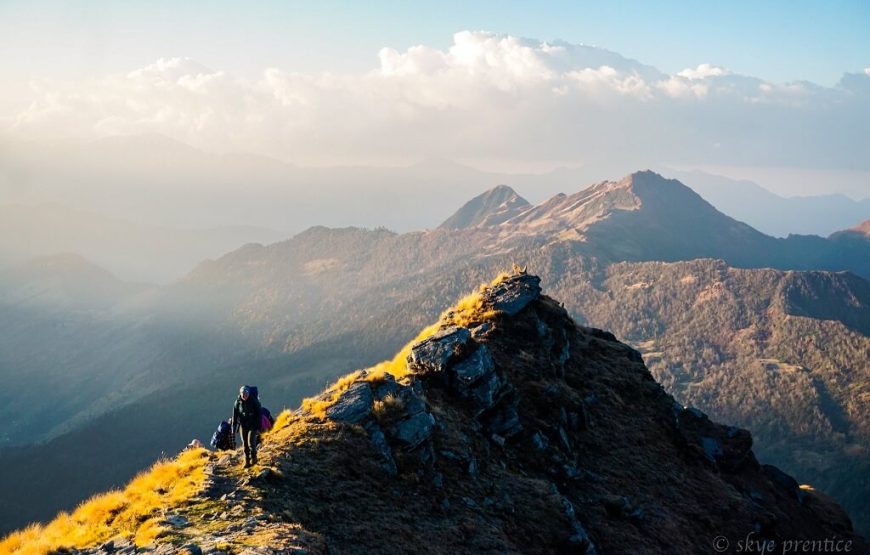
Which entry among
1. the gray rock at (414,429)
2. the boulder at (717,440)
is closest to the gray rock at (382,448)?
the gray rock at (414,429)

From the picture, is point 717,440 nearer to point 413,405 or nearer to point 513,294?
point 513,294

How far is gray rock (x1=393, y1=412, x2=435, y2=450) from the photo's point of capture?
31802mm

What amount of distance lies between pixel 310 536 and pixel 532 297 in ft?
109

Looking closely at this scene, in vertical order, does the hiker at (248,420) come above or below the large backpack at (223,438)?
above

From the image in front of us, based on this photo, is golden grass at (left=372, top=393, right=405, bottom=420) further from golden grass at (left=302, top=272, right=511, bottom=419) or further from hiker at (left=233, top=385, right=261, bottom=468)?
hiker at (left=233, top=385, right=261, bottom=468)

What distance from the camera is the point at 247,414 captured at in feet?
96.6

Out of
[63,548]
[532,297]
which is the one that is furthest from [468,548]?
[532,297]

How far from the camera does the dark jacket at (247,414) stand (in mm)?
29234

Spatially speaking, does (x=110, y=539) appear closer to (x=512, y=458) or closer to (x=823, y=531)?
(x=512, y=458)

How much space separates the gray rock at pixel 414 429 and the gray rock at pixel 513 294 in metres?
18.0

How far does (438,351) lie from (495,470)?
9284 mm

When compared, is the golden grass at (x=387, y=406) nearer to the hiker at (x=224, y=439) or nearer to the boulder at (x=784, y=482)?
the hiker at (x=224, y=439)

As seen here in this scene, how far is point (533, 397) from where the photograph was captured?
42.5 m

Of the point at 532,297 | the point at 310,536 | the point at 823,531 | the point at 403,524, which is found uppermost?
the point at 532,297
